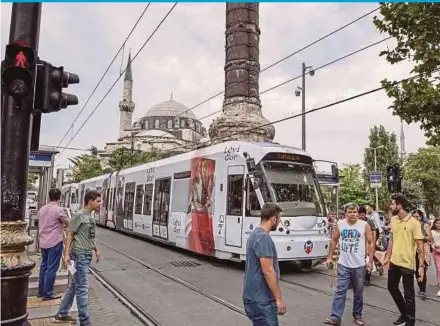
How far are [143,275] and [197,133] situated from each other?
91.7 metres

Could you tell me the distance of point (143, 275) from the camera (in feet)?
33.3

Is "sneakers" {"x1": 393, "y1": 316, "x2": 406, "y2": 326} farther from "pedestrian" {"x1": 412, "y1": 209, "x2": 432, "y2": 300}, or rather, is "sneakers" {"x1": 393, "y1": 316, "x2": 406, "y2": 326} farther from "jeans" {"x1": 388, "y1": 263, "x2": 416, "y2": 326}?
"pedestrian" {"x1": 412, "y1": 209, "x2": 432, "y2": 300}

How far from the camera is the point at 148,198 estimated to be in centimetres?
1709

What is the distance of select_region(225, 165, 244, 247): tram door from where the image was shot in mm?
10875

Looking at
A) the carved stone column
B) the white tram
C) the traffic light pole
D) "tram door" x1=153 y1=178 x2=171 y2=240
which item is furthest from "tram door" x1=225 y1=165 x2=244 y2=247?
the carved stone column

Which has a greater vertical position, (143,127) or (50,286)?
(143,127)

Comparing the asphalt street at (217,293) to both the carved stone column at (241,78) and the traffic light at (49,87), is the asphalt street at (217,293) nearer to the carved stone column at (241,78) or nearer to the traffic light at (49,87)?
the traffic light at (49,87)

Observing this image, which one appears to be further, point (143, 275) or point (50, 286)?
point (143, 275)

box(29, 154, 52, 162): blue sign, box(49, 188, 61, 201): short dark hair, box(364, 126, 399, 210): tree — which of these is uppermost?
box(364, 126, 399, 210): tree

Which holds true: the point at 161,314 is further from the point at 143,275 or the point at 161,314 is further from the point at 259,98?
the point at 259,98

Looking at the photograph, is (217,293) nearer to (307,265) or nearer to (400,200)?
(400,200)

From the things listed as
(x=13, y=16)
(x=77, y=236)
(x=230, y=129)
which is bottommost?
(x=77, y=236)

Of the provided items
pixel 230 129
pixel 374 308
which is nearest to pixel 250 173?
pixel 374 308

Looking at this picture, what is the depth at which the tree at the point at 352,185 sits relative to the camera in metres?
44.7
